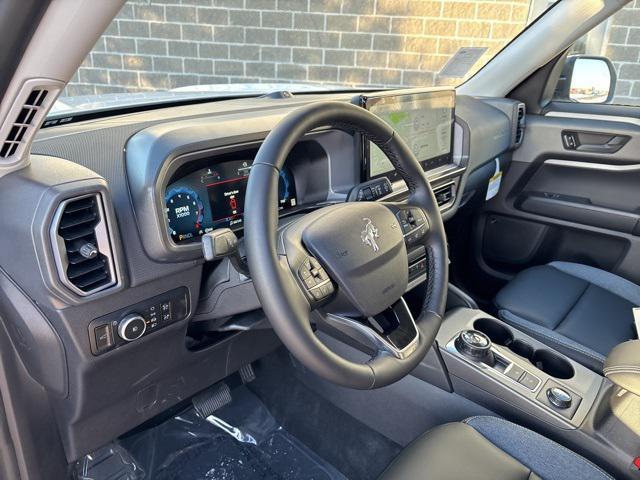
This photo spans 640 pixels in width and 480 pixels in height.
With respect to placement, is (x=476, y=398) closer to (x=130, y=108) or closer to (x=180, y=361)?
(x=180, y=361)

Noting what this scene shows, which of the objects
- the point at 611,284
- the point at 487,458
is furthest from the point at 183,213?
the point at 611,284

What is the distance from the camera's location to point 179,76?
4691 millimetres

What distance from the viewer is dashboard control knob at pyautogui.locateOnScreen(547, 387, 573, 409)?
4.53 ft

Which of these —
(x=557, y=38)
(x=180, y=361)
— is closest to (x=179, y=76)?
(x=557, y=38)

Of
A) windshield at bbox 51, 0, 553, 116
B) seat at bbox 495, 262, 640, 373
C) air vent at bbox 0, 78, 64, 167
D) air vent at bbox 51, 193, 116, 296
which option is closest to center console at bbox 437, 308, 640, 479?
seat at bbox 495, 262, 640, 373

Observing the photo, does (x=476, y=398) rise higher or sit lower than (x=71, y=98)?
lower

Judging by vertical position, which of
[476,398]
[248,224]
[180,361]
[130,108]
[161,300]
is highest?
[130,108]

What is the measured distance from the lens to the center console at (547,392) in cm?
129

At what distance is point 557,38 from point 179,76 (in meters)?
3.40

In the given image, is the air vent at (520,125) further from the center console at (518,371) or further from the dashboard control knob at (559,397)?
the dashboard control knob at (559,397)

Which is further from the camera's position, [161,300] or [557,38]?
[557,38]

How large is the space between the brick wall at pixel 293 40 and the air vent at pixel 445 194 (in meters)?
2.40

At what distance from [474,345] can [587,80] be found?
1.46 m

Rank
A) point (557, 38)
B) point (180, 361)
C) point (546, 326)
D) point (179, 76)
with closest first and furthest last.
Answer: point (180, 361)
point (546, 326)
point (557, 38)
point (179, 76)
